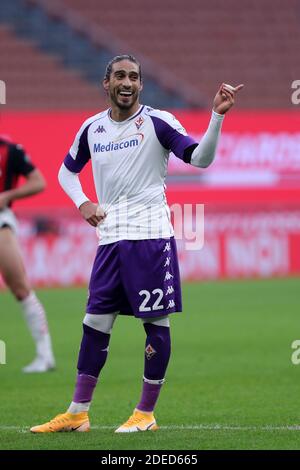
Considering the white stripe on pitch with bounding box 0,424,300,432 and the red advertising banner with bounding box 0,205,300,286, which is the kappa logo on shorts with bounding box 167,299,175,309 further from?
the red advertising banner with bounding box 0,205,300,286

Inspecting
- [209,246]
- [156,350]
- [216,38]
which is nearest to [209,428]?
[156,350]

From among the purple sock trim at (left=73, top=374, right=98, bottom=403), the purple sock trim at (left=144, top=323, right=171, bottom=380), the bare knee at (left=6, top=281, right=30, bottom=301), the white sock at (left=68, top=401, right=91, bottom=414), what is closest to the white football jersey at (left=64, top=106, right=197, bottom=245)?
the purple sock trim at (left=144, top=323, right=171, bottom=380)

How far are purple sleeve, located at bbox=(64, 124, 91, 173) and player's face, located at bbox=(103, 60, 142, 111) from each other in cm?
34

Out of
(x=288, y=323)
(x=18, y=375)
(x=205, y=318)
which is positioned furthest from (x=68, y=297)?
(x=18, y=375)

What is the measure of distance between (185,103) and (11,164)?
15689 mm

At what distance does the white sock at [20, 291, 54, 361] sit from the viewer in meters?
9.90

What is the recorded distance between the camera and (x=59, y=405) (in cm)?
782

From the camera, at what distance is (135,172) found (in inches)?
258

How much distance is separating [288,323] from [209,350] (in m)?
2.27

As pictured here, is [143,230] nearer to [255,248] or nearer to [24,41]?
[255,248]

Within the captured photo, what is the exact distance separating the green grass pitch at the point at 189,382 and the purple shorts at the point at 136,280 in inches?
27.8

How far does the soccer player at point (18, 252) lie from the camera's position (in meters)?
9.81
